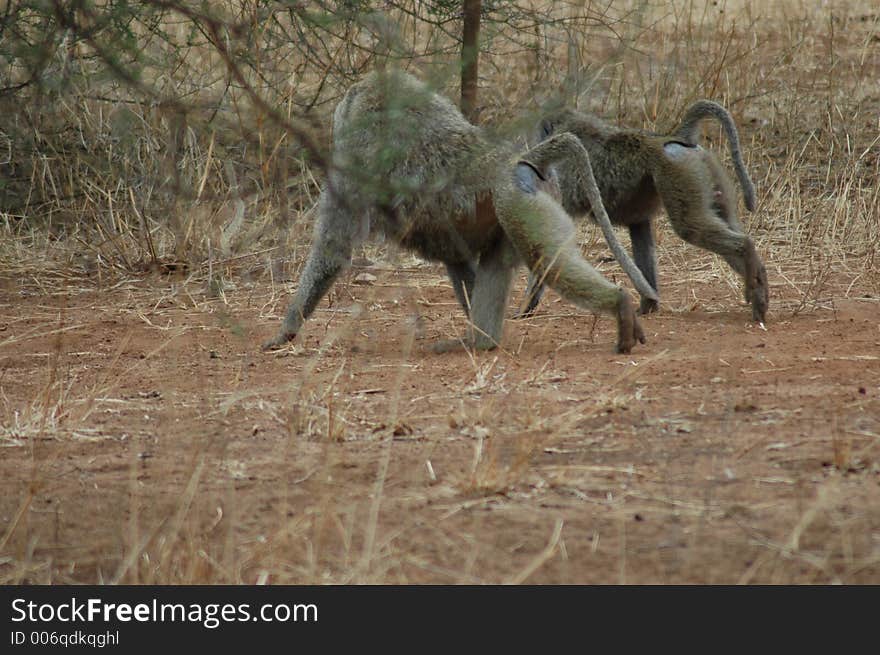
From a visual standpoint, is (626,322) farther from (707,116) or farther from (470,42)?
(470,42)

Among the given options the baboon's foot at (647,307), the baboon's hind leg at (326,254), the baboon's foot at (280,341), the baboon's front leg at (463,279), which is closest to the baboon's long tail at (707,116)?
the baboon's foot at (647,307)

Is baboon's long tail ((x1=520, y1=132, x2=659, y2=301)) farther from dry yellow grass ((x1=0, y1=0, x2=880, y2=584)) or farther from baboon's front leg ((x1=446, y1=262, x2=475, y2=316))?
baboon's front leg ((x1=446, y1=262, x2=475, y2=316))

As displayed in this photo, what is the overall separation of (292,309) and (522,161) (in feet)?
4.67

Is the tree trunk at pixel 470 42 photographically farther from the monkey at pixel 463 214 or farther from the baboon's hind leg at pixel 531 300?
the monkey at pixel 463 214

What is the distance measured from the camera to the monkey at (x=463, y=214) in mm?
6078

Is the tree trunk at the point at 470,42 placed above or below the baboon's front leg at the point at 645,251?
above

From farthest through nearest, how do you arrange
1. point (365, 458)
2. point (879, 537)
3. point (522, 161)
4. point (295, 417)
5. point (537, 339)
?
point (537, 339) → point (522, 161) → point (295, 417) → point (365, 458) → point (879, 537)

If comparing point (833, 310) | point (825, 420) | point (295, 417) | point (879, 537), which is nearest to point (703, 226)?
point (833, 310)

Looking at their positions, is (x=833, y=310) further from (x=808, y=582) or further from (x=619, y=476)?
(x=808, y=582)

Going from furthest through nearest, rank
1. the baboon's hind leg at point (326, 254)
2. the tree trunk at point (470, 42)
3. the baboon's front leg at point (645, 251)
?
the tree trunk at point (470, 42) < the baboon's front leg at point (645, 251) < the baboon's hind leg at point (326, 254)

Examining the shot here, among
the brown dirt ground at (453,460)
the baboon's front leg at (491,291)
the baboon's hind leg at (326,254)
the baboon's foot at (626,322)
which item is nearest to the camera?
the brown dirt ground at (453,460)

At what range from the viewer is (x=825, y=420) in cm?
458

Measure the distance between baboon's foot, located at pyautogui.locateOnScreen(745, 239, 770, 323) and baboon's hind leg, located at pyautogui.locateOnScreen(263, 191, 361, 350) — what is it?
2179mm

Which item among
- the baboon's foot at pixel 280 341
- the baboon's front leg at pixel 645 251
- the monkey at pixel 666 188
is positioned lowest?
the baboon's foot at pixel 280 341
